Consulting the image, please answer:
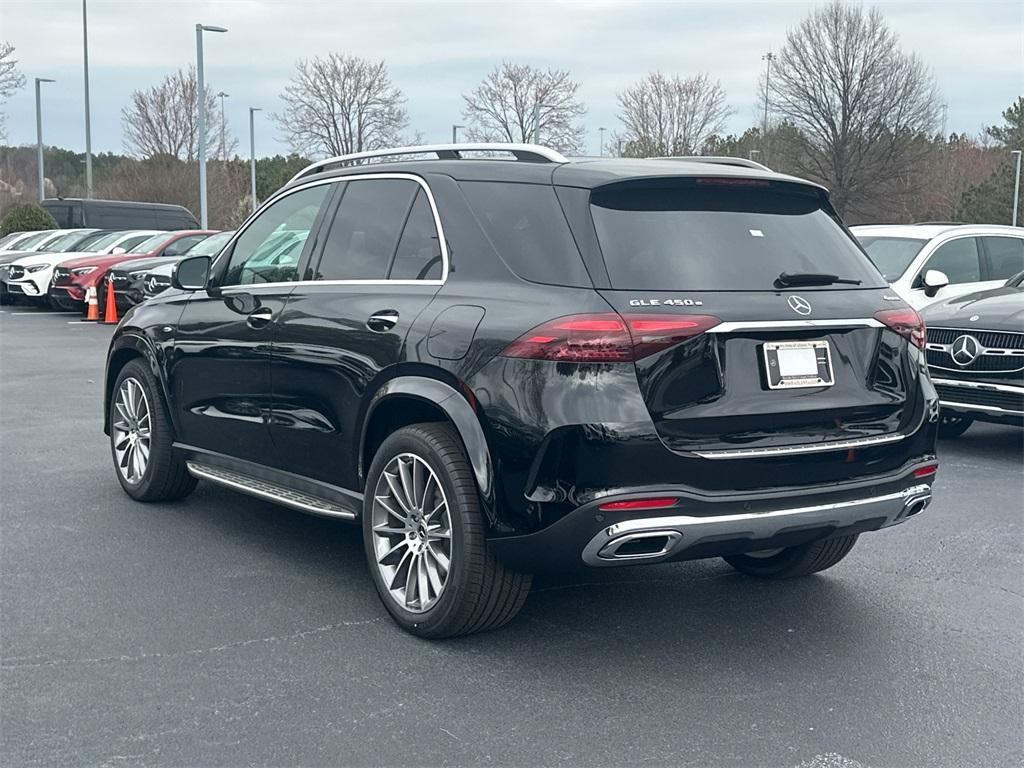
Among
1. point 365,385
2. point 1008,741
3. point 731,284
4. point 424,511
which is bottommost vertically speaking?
point 1008,741

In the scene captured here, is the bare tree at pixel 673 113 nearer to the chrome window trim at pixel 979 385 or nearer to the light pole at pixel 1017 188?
the light pole at pixel 1017 188

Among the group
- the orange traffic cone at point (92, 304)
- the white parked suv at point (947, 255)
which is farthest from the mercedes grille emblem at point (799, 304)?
the orange traffic cone at point (92, 304)

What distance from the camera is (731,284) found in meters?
4.35

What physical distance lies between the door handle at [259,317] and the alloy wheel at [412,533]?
3.79ft

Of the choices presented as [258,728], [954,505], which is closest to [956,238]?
[954,505]

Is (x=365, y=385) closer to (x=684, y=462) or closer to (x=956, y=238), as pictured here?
(x=684, y=462)

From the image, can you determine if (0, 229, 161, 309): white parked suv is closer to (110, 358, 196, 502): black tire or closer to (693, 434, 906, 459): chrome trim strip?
(110, 358, 196, 502): black tire

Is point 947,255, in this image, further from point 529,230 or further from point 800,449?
point 529,230

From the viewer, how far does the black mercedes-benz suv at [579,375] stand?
161 inches

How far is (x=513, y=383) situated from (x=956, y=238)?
8546 millimetres

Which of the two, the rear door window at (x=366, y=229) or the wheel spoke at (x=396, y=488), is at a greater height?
the rear door window at (x=366, y=229)

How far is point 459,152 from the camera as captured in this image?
16.9ft

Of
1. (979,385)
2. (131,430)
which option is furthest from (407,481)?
(979,385)

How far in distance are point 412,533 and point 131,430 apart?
2803 mm
